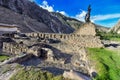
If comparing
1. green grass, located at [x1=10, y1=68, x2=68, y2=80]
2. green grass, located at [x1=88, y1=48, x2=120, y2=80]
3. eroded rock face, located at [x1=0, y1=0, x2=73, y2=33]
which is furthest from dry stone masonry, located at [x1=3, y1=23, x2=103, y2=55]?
eroded rock face, located at [x1=0, y1=0, x2=73, y2=33]

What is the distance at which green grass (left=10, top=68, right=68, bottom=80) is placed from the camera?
13.0m

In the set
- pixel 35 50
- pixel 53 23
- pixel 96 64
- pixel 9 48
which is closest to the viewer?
pixel 96 64

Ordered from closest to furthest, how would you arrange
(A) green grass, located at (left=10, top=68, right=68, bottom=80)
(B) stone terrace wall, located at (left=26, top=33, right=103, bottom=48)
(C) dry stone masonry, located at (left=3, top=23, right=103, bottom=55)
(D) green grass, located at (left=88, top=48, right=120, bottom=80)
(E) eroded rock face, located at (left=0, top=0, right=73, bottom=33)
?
(A) green grass, located at (left=10, top=68, right=68, bottom=80), (D) green grass, located at (left=88, top=48, right=120, bottom=80), (C) dry stone masonry, located at (left=3, top=23, right=103, bottom=55), (B) stone terrace wall, located at (left=26, top=33, right=103, bottom=48), (E) eroded rock face, located at (left=0, top=0, right=73, bottom=33)

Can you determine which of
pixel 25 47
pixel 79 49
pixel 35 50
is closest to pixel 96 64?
pixel 35 50

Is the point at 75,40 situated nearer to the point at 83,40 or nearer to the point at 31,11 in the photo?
the point at 83,40

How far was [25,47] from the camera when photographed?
82.0ft

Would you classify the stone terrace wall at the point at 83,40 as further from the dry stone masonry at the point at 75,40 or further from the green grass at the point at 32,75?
the green grass at the point at 32,75

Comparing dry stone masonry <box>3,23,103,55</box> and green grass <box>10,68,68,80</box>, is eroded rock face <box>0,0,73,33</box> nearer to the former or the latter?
dry stone masonry <box>3,23,103,55</box>

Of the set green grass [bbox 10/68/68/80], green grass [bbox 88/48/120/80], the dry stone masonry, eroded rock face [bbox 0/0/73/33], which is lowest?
green grass [bbox 88/48/120/80]

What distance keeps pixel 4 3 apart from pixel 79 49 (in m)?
78.8

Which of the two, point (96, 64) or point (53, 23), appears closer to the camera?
point (96, 64)

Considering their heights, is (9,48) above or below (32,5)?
below

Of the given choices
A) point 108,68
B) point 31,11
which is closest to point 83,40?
point 108,68

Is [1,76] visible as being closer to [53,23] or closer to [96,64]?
[96,64]
